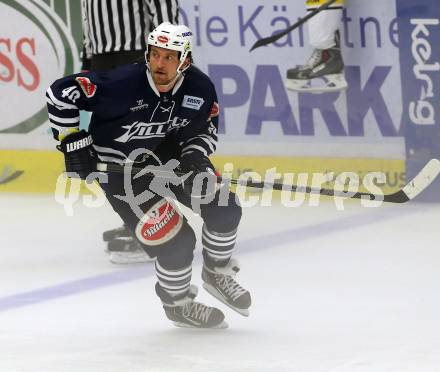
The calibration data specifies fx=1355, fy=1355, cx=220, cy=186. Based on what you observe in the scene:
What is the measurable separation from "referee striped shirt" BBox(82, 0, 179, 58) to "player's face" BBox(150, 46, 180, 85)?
1297 millimetres

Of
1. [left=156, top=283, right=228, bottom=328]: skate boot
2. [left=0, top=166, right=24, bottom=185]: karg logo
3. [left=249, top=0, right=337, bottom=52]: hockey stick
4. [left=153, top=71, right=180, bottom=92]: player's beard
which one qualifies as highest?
[left=153, top=71, right=180, bottom=92]: player's beard

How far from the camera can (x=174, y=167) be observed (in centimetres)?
446

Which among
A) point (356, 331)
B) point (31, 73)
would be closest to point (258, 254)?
point (356, 331)

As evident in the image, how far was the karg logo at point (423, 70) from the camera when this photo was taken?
6391 mm

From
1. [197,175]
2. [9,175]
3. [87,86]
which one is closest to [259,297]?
[197,175]

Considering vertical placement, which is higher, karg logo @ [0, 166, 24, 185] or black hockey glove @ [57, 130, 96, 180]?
black hockey glove @ [57, 130, 96, 180]

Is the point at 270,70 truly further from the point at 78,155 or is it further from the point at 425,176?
the point at 78,155

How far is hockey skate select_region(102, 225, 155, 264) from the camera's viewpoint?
18.1ft

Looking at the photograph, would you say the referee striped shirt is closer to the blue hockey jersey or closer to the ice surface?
the ice surface

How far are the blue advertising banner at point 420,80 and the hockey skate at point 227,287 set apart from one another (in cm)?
220

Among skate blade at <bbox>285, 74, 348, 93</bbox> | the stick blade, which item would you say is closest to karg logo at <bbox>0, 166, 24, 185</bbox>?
skate blade at <bbox>285, 74, 348, 93</bbox>

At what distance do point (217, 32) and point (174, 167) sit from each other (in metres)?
2.36

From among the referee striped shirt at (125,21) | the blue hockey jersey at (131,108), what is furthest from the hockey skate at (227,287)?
the referee striped shirt at (125,21)

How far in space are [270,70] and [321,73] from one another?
29 cm
